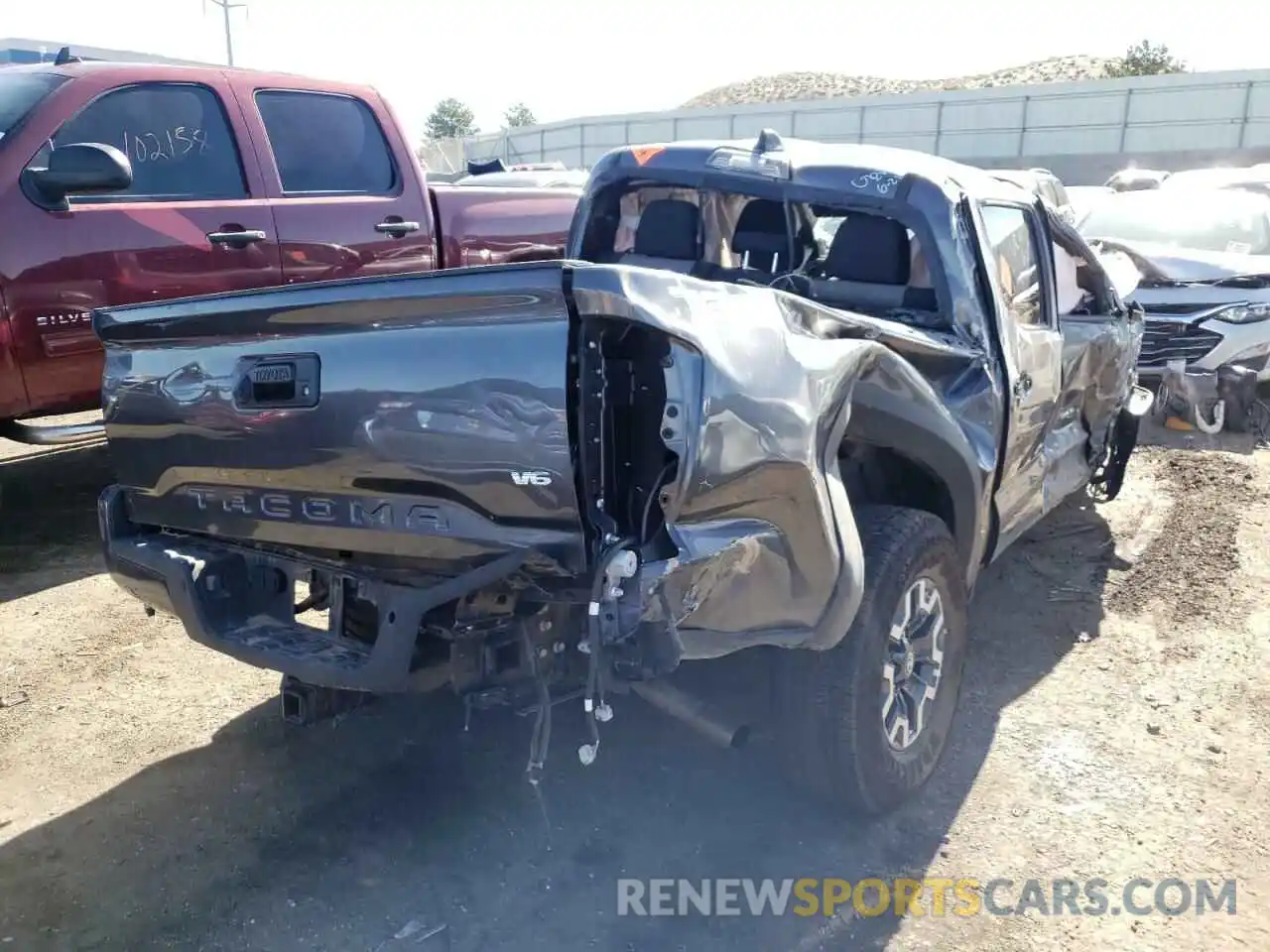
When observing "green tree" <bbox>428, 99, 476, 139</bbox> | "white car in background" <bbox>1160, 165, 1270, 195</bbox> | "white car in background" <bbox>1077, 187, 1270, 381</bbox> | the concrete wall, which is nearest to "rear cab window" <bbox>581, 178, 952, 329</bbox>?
"white car in background" <bbox>1077, 187, 1270, 381</bbox>

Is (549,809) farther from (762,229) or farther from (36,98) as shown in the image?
(36,98)

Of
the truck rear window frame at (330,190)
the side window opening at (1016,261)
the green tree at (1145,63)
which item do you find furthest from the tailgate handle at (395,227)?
the green tree at (1145,63)

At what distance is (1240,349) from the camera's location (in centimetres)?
828

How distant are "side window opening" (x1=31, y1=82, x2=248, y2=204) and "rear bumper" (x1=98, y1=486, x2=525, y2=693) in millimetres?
2605

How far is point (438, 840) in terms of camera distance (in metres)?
3.17

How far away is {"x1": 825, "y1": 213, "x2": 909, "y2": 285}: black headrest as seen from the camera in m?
3.91

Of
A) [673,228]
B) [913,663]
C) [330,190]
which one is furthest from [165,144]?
[913,663]

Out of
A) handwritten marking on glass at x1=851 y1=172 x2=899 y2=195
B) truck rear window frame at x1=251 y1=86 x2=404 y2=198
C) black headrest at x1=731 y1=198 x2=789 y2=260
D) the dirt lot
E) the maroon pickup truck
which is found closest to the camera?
the dirt lot

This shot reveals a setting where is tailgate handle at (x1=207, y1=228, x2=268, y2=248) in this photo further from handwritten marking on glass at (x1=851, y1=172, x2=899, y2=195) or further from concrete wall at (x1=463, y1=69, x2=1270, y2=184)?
concrete wall at (x1=463, y1=69, x2=1270, y2=184)

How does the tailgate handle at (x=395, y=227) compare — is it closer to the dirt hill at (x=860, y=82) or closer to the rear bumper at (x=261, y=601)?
the rear bumper at (x=261, y=601)

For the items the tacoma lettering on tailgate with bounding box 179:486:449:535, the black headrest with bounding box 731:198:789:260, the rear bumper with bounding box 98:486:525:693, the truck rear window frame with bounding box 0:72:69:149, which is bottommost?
the rear bumper with bounding box 98:486:525:693

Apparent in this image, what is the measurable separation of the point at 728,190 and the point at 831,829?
234 centimetres

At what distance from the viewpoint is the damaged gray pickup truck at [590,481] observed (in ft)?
8.05

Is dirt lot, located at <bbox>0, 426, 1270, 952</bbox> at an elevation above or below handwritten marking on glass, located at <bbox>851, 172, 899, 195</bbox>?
below
